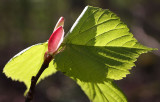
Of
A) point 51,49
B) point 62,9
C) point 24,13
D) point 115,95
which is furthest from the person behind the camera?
A: point 62,9

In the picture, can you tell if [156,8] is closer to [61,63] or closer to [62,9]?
[62,9]

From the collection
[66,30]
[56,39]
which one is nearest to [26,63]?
[56,39]

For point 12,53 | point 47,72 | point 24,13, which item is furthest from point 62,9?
point 47,72

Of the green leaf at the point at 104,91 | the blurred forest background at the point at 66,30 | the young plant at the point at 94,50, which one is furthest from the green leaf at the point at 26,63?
the blurred forest background at the point at 66,30

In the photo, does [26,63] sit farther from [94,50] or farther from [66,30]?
[66,30]

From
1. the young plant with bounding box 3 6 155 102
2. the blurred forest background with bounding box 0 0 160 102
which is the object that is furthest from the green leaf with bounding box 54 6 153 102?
the blurred forest background with bounding box 0 0 160 102

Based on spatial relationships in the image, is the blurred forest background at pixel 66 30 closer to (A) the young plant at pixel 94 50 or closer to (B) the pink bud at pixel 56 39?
(A) the young plant at pixel 94 50

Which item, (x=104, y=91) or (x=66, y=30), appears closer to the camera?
(x=104, y=91)
